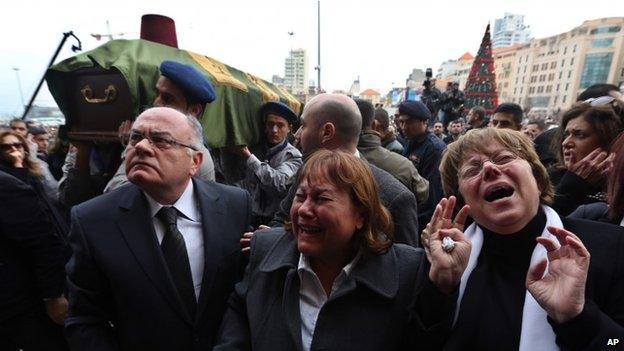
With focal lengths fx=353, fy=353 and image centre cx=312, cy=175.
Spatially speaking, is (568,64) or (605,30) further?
(568,64)

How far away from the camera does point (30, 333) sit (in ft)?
7.58

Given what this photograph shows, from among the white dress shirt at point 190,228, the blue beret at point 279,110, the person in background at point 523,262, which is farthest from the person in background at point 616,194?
the blue beret at point 279,110

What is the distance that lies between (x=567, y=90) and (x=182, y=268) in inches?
3584

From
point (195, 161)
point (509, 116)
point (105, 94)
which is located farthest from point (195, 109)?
point (509, 116)

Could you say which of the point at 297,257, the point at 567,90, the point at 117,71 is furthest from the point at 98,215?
the point at 567,90

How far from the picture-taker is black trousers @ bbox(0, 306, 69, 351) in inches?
89.6

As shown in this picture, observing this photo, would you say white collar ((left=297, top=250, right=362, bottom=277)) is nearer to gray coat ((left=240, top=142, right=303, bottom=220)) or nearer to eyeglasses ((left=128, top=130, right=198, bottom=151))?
eyeglasses ((left=128, top=130, right=198, bottom=151))

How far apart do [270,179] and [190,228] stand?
142 centimetres

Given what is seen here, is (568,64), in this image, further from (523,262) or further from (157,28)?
(523,262)

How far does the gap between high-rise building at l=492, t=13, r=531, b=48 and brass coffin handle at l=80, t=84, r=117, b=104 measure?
502ft

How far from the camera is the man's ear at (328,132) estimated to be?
253 centimetres

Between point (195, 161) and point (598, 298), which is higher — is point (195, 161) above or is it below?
above

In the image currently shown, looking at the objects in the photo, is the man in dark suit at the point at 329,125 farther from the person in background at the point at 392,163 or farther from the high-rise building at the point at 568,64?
the high-rise building at the point at 568,64

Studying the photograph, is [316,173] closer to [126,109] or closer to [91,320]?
[91,320]
